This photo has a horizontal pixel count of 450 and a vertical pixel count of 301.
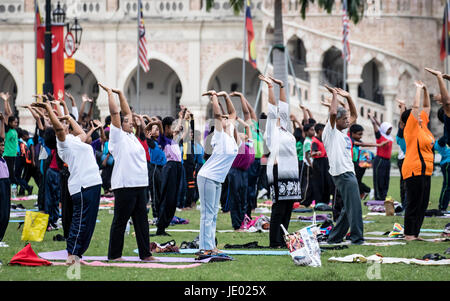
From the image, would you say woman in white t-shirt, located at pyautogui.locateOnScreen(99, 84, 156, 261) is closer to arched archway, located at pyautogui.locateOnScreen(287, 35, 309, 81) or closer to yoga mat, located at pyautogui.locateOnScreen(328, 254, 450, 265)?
yoga mat, located at pyautogui.locateOnScreen(328, 254, 450, 265)

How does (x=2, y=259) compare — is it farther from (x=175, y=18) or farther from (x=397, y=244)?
(x=175, y=18)

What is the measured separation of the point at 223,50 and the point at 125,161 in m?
30.0

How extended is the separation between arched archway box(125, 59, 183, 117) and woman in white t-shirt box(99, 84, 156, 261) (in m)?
33.7

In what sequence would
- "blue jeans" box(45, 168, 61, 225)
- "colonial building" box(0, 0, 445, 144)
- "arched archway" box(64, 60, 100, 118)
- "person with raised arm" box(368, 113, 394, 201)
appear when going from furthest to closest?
"arched archway" box(64, 60, 100, 118) → "colonial building" box(0, 0, 445, 144) → "person with raised arm" box(368, 113, 394, 201) → "blue jeans" box(45, 168, 61, 225)

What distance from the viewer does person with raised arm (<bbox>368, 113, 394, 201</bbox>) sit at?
19.7m

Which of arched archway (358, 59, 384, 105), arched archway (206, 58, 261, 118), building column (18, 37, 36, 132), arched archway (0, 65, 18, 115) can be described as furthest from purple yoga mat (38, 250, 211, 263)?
arched archway (0, 65, 18, 115)

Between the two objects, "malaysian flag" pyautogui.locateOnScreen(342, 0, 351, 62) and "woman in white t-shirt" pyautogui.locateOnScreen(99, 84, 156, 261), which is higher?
"malaysian flag" pyautogui.locateOnScreen(342, 0, 351, 62)

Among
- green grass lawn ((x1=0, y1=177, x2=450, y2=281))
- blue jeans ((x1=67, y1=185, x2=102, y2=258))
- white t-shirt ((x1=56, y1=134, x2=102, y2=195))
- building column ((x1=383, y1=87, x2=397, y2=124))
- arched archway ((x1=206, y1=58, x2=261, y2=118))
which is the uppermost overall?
arched archway ((x1=206, y1=58, x2=261, y2=118))

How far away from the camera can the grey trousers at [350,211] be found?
40.7ft

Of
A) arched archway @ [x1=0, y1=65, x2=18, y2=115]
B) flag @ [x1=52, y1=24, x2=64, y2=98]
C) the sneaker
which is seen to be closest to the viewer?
flag @ [x1=52, y1=24, x2=64, y2=98]

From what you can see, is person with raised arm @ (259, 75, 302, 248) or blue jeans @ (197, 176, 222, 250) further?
person with raised arm @ (259, 75, 302, 248)

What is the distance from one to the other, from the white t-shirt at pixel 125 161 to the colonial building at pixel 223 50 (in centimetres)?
2425

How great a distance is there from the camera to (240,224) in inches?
595
